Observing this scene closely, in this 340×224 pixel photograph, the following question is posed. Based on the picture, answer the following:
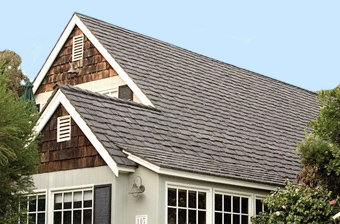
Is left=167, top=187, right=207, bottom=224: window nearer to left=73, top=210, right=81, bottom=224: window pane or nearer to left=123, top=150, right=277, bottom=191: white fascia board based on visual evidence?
left=123, top=150, right=277, bottom=191: white fascia board

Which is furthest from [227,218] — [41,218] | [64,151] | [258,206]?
[41,218]

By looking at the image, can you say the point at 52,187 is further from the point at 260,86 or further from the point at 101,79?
the point at 260,86

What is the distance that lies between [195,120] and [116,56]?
10.2 ft

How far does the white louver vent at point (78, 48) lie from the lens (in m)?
24.5

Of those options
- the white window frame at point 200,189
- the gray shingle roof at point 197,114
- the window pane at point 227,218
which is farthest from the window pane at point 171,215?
the window pane at point 227,218

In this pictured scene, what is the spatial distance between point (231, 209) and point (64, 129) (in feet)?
14.5

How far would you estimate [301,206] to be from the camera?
716 inches

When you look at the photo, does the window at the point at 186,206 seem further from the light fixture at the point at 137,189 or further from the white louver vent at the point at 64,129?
the white louver vent at the point at 64,129

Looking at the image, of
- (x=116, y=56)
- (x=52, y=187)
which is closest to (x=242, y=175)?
(x=52, y=187)

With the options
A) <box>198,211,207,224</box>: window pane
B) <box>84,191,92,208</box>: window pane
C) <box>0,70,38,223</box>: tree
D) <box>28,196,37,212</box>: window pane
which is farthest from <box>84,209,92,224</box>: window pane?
<box>198,211,207,224</box>: window pane

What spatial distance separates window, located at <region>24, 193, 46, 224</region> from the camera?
1928cm

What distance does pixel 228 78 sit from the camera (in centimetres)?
2770

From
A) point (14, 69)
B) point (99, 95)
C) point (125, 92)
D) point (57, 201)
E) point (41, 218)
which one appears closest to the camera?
point (57, 201)

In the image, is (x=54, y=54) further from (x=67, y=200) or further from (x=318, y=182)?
(x=318, y=182)
